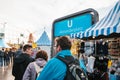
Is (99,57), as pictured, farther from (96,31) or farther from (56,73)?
(56,73)

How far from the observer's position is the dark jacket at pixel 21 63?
657 centimetres

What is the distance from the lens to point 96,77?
6.79 meters

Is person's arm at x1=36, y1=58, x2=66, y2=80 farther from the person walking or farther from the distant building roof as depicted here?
the distant building roof

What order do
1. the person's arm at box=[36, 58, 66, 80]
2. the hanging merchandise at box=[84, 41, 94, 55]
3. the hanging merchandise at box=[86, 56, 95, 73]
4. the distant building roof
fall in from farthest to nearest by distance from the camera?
the distant building roof < the hanging merchandise at box=[84, 41, 94, 55] < the hanging merchandise at box=[86, 56, 95, 73] < the person's arm at box=[36, 58, 66, 80]

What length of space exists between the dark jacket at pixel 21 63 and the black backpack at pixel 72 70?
111 inches

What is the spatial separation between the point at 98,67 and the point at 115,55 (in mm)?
473

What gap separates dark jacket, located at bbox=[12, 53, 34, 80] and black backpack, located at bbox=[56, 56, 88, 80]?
2.81 meters

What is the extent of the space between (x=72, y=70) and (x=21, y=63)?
3057mm

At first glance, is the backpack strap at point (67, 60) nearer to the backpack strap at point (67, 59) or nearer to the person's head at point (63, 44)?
the backpack strap at point (67, 59)

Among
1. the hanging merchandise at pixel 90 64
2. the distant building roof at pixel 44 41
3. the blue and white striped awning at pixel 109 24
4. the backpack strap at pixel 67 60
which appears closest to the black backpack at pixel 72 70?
the backpack strap at pixel 67 60

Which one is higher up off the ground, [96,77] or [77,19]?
[77,19]

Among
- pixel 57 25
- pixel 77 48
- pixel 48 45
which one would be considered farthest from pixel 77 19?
pixel 48 45

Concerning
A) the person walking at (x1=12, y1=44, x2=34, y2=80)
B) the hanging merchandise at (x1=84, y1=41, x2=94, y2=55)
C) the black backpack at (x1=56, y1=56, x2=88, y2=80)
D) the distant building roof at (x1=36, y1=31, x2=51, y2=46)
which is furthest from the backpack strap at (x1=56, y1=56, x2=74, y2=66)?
the distant building roof at (x1=36, y1=31, x2=51, y2=46)

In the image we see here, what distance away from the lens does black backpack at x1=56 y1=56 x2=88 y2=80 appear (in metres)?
3.71
